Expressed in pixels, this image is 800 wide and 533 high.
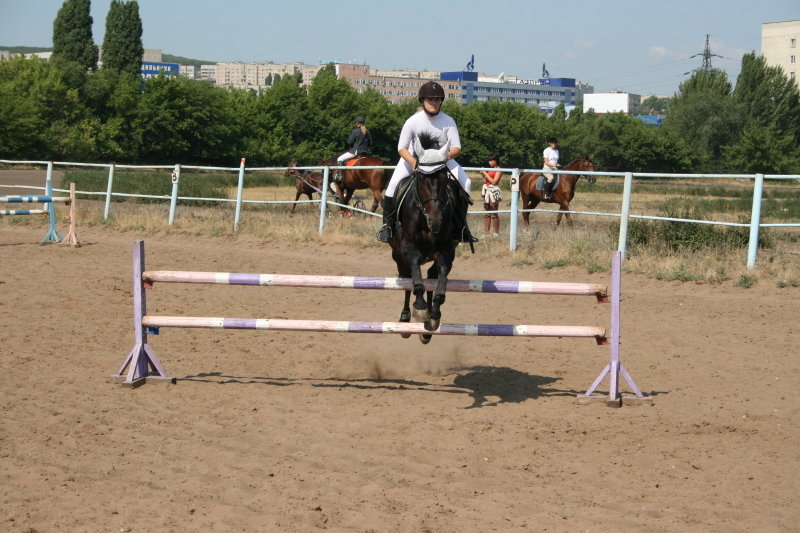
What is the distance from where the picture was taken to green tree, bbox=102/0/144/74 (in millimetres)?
81875

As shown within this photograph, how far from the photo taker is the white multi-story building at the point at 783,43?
113 meters

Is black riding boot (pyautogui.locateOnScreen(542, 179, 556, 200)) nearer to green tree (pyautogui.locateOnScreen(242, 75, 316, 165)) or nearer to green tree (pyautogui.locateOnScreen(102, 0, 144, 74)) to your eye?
green tree (pyautogui.locateOnScreen(242, 75, 316, 165))

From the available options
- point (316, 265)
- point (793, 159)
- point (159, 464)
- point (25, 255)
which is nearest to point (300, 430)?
point (159, 464)

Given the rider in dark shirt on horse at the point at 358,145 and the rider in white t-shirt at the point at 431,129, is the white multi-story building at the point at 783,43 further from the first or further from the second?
the rider in white t-shirt at the point at 431,129

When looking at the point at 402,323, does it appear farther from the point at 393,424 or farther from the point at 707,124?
the point at 707,124

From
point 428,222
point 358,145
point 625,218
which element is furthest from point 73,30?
point 428,222

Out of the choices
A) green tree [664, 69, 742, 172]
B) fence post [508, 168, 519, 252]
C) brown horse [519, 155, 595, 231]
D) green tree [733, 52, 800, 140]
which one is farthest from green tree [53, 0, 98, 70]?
fence post [508, 168, 519, 252]

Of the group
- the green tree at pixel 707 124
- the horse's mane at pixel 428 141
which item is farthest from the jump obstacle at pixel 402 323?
the green tree at pixel 707 124

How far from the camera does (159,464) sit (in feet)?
19.9

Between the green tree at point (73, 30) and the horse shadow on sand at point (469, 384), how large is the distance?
272 ft

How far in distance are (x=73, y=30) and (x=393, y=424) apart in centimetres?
8646

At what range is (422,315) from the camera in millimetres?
8086

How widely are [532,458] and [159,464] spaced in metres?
2.69

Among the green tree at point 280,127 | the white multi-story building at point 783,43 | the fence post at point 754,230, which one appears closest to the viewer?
the fence post at point 754,230
